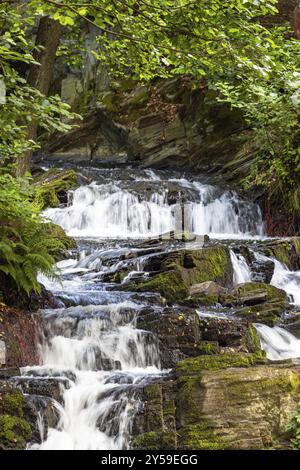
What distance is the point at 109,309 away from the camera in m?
7.57

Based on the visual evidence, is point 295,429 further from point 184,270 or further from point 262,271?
point 262,271

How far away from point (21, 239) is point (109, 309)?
181cm

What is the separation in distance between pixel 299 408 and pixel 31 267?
13.7 ft

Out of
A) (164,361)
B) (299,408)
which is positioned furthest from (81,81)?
(299,408)

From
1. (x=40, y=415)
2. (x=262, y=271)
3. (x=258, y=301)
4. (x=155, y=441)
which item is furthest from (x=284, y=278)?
(x=40, y=415)

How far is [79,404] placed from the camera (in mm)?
5684

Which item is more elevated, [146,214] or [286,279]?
[146,214]

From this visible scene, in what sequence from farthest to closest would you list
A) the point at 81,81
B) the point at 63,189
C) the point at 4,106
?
the point at 81,81 < the point at 63,189 < the point at 4,106

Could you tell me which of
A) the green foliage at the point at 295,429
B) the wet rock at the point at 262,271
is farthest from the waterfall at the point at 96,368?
the wet rock at the point at 262,271

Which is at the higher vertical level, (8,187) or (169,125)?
(169,125)

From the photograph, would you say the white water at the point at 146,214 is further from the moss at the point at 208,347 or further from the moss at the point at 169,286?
the moss at the point at 208,347

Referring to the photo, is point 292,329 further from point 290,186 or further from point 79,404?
point 290,186

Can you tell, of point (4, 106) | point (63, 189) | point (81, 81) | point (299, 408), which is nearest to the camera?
point (299, 408)
